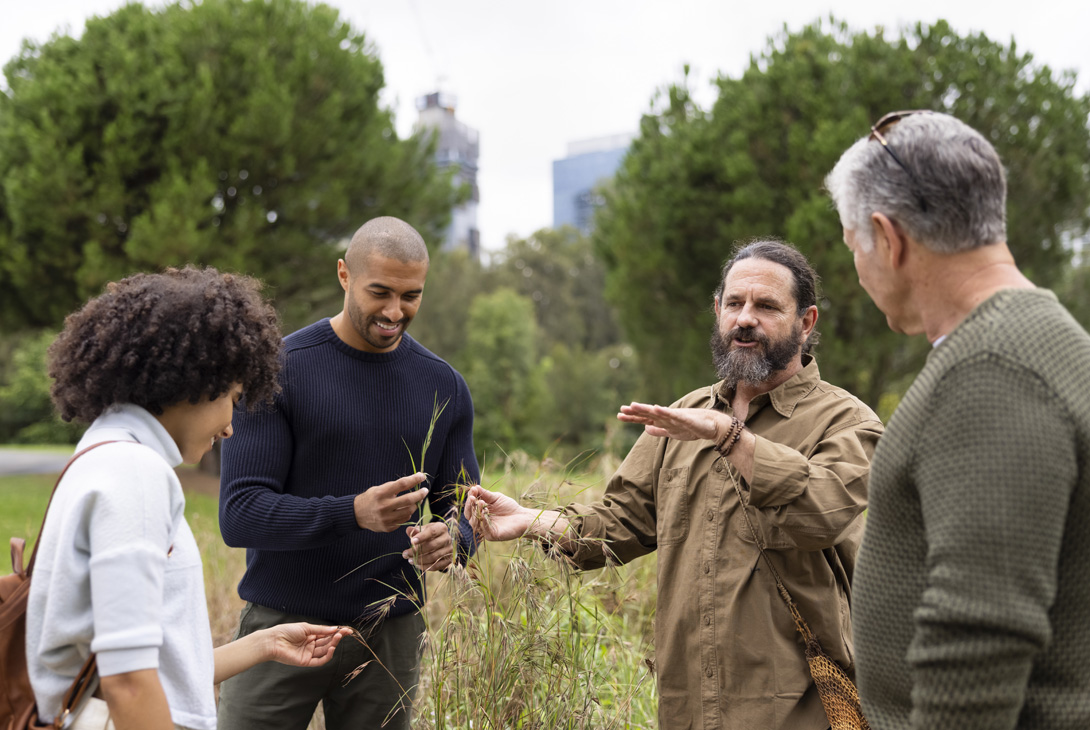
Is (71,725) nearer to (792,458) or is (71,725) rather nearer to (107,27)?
(792,458)

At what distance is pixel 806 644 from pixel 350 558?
1348 mm

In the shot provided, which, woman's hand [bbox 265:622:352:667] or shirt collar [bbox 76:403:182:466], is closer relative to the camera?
shirt collar [bbox 76:403:182:466]

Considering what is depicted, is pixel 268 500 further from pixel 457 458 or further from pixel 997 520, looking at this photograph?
pixel 997 520

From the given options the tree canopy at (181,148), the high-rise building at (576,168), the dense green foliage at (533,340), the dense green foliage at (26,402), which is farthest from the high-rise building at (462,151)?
the tree canopy at (181,148)

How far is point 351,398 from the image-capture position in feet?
8.78

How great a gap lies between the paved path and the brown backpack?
50.8ft

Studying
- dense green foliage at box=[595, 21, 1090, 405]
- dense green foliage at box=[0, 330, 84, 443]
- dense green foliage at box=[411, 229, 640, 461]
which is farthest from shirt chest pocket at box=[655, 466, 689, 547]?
dense green foliage at box=[0, 330, 84, 443]

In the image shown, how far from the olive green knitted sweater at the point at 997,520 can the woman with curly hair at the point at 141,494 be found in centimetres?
120

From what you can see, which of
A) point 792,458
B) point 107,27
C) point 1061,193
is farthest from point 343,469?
point 107,27

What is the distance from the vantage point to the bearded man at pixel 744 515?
2.08m

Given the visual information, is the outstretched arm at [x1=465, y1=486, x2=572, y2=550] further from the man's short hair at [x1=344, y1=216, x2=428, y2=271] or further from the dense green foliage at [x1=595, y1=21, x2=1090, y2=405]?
the dense green foliage at [x1=595, y1=21, x2=1090, y2=405]

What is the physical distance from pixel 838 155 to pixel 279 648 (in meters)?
8.75

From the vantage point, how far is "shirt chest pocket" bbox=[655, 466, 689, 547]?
2369 mm

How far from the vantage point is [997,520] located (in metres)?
1.20
